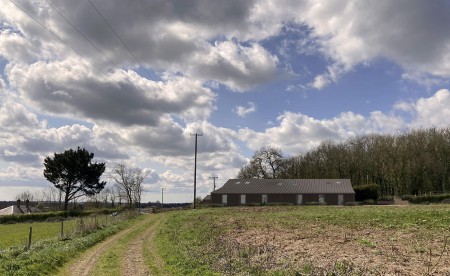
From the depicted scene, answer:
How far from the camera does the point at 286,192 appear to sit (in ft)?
270

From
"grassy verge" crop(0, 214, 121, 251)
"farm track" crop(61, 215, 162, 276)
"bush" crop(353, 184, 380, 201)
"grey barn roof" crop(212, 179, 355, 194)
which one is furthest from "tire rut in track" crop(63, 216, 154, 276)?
"bush" crop(353, 184, 380, 201)

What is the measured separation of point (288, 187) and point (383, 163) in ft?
69.2

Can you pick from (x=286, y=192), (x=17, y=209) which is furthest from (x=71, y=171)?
(x=286, y=192)

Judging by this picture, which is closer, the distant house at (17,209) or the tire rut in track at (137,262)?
the tire rut in track at (137,262)

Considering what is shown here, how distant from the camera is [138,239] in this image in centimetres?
2945

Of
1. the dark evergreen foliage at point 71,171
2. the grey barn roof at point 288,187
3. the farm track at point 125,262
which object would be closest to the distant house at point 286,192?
the grey barn roof at point 288,187

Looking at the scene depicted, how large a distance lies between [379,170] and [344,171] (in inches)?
353

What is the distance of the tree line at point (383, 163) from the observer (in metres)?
82.3

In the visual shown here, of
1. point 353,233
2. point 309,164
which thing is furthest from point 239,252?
point 309,164

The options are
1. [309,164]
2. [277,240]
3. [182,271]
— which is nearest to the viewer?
[182,271]

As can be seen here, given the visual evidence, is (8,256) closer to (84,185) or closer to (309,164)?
(84,185)

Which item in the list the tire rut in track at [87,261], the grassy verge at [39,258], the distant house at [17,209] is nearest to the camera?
the grassy verge at [39,258]

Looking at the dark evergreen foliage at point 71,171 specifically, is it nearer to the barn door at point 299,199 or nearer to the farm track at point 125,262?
the barn door at point 299,199

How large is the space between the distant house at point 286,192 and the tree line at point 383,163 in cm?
1174
